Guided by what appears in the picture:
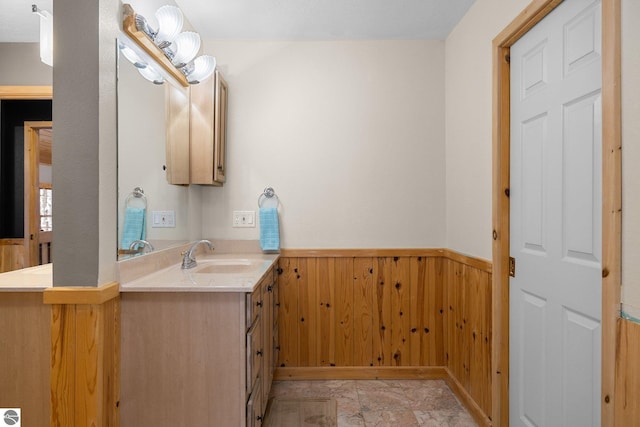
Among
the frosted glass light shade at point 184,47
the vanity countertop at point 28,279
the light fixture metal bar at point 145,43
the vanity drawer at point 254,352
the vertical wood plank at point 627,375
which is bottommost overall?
the vanity drawer at point 254,352

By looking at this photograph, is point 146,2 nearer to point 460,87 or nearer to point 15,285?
point 15,285

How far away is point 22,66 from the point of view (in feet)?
5.61

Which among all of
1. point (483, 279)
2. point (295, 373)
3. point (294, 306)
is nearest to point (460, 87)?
point (483, 279)

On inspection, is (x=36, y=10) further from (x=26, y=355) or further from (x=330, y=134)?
(x=330, y=134)

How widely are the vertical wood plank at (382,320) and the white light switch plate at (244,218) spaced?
948 mm

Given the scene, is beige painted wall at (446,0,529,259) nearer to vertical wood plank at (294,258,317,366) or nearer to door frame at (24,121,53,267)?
vertical wood plank at (294,258,317,366)

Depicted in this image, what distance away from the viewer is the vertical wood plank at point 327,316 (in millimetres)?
2613

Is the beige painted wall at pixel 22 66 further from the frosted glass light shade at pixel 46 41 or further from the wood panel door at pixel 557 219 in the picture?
the wood panel door at pixel 557 219

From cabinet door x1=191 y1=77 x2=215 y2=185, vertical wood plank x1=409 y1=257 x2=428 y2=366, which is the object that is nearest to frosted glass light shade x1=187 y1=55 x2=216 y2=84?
cabinet door x1=191 y1=77 x2=215 y2=185

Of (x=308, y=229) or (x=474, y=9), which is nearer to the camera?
(x=474, y=9)

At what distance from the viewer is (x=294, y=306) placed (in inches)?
103

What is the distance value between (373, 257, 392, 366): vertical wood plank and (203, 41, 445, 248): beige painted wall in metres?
0.27

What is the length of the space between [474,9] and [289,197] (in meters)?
1.65

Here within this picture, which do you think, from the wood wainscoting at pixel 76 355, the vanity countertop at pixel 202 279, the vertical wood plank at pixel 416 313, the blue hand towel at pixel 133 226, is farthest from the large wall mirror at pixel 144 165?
the vertical wood plank at pixel 416 313
